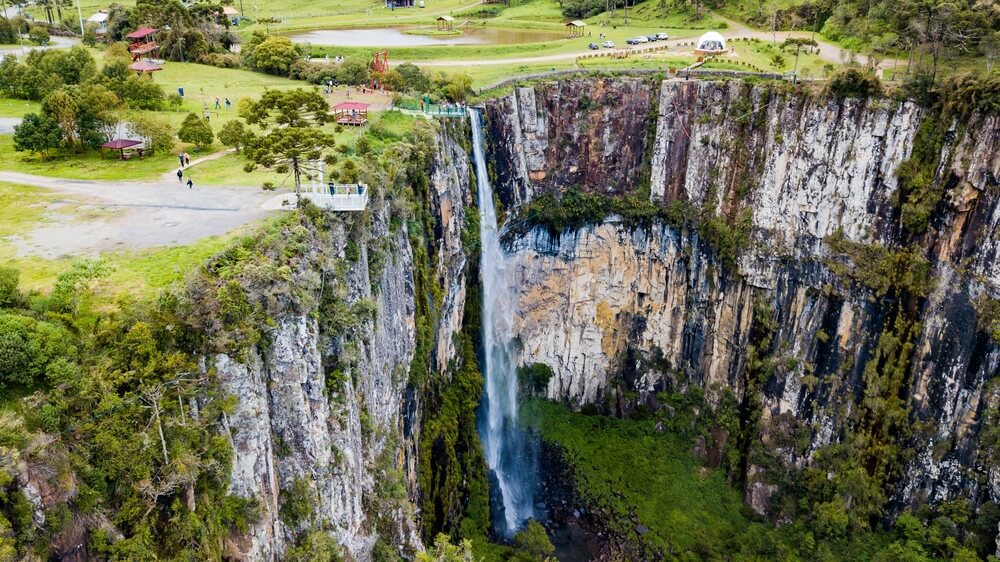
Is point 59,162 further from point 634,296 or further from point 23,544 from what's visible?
point 634,296

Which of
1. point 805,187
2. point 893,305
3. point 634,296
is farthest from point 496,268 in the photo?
point 893,305

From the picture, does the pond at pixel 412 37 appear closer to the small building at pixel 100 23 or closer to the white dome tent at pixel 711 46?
the small building at pixel 100 23

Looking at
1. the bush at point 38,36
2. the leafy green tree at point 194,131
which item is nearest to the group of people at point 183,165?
the leafy green tree at point 194,131

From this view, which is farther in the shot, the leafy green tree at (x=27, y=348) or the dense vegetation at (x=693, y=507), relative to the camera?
the dense vegetation at (x=693, y=507)

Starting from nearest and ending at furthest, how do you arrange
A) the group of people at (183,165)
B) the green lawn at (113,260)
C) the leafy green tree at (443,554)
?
1. the green lawn at (113,260)
2. the leafy green tree at (443,554)
3. the group of people at (183,165)

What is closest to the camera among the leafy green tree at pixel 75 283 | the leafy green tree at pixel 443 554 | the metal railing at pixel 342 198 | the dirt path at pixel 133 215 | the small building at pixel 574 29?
the leafy green tree at pixel 75 283

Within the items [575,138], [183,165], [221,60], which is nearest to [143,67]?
[221,60]

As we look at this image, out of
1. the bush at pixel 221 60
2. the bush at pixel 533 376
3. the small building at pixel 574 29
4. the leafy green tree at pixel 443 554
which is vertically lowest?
the bush at pixel 533 376

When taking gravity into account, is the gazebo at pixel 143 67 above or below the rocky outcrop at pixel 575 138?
above
